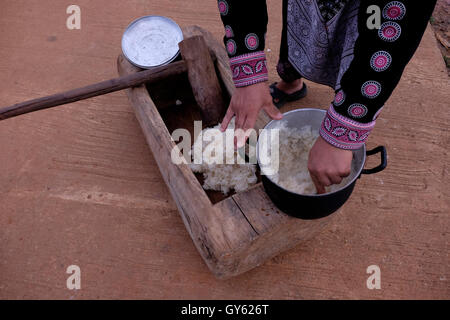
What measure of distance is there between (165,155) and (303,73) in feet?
2.80

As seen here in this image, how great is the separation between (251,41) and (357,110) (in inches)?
19.0

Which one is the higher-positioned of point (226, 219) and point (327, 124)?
point (327, 124)

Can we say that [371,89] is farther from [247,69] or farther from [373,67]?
[247,69]

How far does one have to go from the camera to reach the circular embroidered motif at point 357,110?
998mm

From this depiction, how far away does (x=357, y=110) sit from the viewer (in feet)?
3.29

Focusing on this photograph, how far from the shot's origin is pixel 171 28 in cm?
188

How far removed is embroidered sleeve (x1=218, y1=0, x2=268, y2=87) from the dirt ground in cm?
88

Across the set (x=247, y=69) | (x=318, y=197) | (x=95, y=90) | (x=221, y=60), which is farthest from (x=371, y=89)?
(x=95, y=90)

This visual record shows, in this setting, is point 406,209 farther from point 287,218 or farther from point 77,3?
point 77,3

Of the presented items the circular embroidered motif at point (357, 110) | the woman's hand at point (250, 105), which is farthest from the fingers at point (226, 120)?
the circular embroidered motif at point (357, 110)

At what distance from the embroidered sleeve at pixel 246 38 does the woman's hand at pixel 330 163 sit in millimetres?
374

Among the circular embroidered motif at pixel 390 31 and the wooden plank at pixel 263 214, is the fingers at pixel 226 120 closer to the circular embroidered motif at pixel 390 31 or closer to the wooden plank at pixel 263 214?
the wooden plank at pixel 263 214

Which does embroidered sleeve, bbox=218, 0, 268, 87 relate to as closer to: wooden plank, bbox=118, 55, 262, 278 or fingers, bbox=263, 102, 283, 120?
fingers, bbox=263, 102, 283, 120

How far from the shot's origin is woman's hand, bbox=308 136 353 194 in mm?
1046
